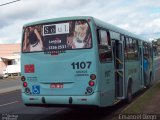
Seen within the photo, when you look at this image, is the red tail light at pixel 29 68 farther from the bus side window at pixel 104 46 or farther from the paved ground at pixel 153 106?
the paved ground at pixel 153 106

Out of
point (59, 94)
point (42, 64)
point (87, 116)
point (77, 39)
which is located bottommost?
point (87, 116)

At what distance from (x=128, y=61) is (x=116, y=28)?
1.88 meters

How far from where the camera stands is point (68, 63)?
432 inches

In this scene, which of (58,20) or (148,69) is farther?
(148,69)

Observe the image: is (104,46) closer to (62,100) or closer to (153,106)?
(62,100)

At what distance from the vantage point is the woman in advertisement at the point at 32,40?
1151cm

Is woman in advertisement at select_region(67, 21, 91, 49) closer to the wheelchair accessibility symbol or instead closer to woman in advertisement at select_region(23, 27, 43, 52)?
woman in advertisement at select_region(23, 27, 43, 52)

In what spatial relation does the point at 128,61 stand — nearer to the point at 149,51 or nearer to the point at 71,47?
the point at 71,47

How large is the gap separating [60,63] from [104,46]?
1.46 m

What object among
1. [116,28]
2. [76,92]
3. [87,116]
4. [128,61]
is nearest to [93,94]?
[76,92]

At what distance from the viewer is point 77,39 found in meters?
11.0

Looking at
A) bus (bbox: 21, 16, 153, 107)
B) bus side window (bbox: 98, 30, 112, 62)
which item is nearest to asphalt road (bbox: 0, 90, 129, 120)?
bus (bbox: 21, 16, 153, 107)

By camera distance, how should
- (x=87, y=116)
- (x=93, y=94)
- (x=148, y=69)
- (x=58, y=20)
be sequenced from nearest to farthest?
(x=93, y=94), (x=58, y=20), (x=87, y=116), (x=148, y=69)

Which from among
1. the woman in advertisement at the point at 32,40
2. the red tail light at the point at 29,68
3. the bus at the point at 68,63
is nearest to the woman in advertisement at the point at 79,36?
the bus at the point at 68,63
